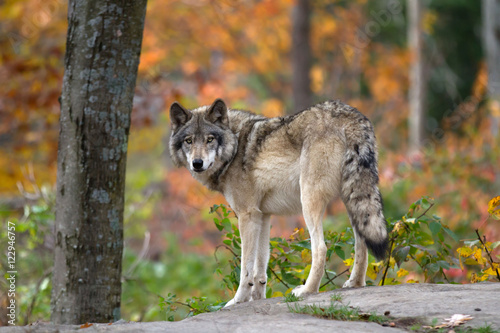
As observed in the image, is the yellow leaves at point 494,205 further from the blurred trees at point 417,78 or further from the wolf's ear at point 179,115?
the blurred trees at point 417,78

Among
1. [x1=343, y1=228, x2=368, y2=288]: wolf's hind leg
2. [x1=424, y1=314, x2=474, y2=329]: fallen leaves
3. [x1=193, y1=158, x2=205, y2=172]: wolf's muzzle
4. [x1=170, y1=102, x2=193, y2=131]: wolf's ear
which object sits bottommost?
[x1=424, y1=314, x2=474, y2=329]: fallen leaves

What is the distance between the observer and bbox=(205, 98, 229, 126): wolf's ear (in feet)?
20.2

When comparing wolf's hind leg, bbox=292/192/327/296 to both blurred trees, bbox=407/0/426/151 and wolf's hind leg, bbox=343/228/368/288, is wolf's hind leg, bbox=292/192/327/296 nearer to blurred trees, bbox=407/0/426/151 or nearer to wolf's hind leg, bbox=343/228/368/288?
wolf's hind leg, bbox=343/228/368/288

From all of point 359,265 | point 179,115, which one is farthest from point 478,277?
point 179,115

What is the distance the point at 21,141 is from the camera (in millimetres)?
14016

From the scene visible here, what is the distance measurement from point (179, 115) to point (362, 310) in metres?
3.05

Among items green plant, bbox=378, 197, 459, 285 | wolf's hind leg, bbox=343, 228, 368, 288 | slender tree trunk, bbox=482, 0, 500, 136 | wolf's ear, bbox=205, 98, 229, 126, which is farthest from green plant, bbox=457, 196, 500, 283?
slender tree trunk, bbox=482, 0, 500, 136

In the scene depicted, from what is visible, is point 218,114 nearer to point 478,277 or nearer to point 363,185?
point 363,185

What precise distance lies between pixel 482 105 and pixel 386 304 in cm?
1906

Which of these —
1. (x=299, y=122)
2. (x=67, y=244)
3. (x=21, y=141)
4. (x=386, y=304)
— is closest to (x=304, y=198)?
(x=299, y=122)

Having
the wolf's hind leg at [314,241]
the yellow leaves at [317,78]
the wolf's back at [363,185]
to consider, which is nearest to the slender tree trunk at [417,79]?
the yellow leaves at [317,78]

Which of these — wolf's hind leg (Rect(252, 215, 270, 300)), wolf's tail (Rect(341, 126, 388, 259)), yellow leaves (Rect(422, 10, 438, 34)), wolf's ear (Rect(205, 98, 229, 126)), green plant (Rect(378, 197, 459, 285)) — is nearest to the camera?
wolf's tail (Rect(341, 126, 388, 259))

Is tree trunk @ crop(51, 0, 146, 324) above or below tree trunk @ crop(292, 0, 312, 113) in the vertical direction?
below

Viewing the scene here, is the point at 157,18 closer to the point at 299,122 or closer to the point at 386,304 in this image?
the point at 299,122
